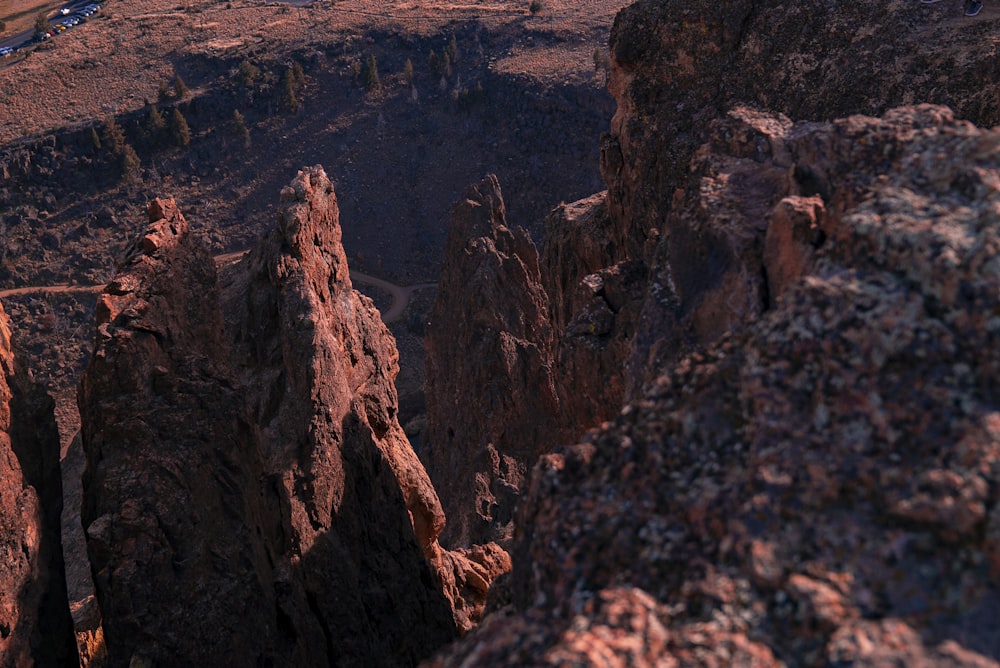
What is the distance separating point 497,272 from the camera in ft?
150

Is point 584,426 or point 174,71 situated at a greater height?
point 584,426

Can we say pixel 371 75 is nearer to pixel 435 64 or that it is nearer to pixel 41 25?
pixel 435 64

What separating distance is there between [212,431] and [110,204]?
75.2 meters

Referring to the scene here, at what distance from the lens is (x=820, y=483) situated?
7652 mm

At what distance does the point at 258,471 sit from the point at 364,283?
68753mm

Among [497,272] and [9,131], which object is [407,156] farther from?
[497,272]

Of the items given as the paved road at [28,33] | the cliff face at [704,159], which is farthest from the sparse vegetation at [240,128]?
the cliff face at [704,159]

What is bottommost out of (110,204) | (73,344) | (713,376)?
(73,344)

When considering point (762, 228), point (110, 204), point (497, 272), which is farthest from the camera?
point (110, 204)

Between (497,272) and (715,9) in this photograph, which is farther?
(497,272)

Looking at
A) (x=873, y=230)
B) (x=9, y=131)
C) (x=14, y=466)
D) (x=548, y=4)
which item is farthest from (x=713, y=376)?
(x=548, y=4)

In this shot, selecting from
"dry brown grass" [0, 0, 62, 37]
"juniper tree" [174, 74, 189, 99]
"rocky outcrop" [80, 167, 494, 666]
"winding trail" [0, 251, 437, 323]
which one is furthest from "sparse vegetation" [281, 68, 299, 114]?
"rocky outcrop" [80, 167, 494, 666]

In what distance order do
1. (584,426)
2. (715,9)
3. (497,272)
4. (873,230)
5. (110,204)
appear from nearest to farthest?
(873,230) → (584,426) → (715,9) → (497,272) → (110,204)

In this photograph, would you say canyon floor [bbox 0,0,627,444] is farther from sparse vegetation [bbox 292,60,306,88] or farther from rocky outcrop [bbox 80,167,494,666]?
rocky outcrop [bbox 80,167,494,666]
